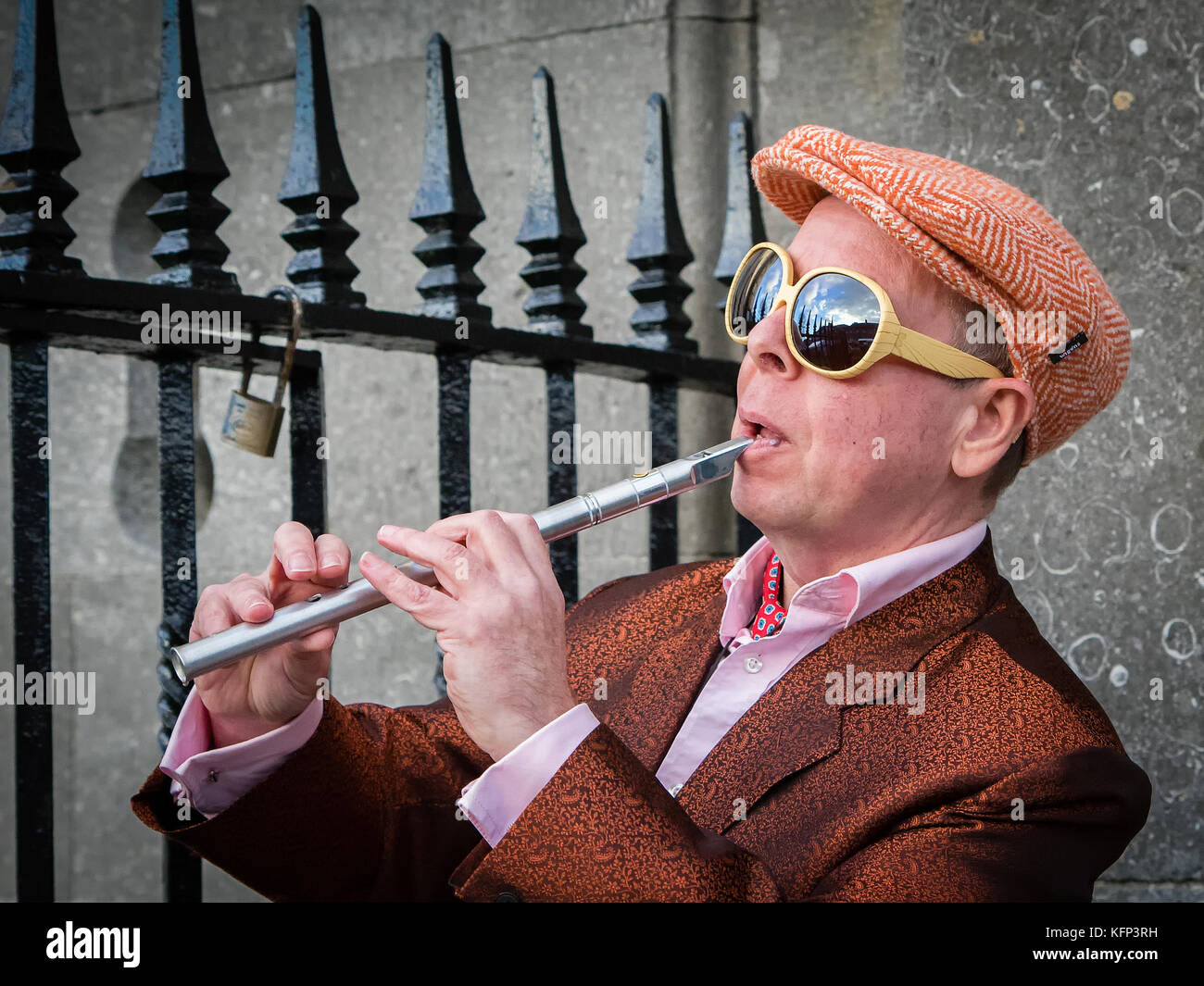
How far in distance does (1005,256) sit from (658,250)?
42.7 inches

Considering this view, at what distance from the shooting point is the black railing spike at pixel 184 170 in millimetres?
1926

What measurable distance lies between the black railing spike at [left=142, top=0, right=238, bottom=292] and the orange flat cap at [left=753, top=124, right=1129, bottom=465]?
0.84 m

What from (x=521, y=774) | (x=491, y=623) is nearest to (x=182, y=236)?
(x=491, y=623)

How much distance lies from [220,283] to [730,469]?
31.0 inches

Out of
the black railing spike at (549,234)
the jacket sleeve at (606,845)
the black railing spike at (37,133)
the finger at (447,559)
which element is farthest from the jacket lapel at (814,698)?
the black railing spike at (37,133)

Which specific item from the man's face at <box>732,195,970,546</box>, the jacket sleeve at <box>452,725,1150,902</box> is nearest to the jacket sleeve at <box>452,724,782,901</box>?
the jacket sleeve at <box>452,725,1150,902</box>

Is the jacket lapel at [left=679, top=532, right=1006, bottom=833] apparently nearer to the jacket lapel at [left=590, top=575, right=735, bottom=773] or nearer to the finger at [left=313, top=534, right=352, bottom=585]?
the jacket lapel at [left=590, top=575, right=735, bottom=773]

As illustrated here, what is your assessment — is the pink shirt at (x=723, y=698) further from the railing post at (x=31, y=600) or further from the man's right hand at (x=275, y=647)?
the railing post at (x=31, y=600)

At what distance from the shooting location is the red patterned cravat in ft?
6.35

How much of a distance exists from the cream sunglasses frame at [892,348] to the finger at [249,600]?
77 centimetres

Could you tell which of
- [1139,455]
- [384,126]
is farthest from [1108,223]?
[384,126]

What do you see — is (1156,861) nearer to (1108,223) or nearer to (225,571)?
Answer: (1108,223)

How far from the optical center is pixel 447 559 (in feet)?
4.82
